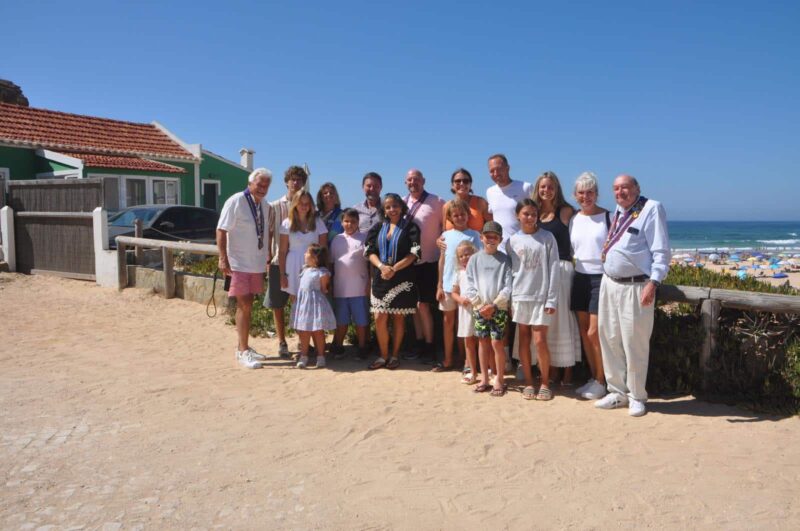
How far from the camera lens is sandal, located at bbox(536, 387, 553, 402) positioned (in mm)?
4906

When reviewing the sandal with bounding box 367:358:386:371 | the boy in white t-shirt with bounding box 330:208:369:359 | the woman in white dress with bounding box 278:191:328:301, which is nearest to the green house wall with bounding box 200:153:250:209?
the woman in white dress with bounding box 278:191:328:301

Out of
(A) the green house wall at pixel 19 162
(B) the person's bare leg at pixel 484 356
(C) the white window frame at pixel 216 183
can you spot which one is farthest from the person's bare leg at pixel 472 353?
(C) the white window frame at pixel 216 183

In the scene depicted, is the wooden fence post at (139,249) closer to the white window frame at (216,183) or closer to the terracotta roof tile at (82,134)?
the terracotta roof tile at (82,134)

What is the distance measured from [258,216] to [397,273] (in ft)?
5.30

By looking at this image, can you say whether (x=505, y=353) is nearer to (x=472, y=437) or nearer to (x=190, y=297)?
(x=472, y=437)

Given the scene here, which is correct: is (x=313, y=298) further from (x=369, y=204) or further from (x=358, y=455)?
(x=358, y=455)

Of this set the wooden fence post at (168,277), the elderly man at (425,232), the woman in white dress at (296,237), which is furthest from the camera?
the wooden fence post at (168,277)

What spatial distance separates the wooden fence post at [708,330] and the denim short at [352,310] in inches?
129

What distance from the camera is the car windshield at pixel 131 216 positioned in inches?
453

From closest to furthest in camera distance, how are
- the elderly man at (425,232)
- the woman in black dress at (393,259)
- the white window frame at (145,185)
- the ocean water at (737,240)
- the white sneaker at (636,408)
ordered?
the white sneaker at (636,408)
the woman in black dress at (393,259)
the elderly man at (425,232)
the white window frame at (145,185)
the ocean water at (737,240)

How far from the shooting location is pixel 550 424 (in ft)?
14.3

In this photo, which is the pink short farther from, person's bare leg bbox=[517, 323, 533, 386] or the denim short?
person's bare leg bbox=[517, 323, 533, 386]

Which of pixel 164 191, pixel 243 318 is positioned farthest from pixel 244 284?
pixel 164 191

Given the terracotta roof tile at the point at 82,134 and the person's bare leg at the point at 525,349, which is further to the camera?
the terracotta roof tile at the point at 82,134
